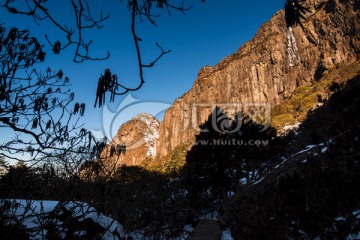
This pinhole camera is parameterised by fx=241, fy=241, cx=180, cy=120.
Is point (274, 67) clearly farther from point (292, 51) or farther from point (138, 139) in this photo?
point (138, 139)

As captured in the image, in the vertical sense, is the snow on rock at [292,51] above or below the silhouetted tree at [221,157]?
above

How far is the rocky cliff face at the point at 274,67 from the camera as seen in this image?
61.5 metres

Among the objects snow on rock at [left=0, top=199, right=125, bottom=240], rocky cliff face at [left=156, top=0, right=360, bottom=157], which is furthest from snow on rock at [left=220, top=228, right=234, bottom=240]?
rocky cliff face at [left=156, top=0, right=360, bottom=157]

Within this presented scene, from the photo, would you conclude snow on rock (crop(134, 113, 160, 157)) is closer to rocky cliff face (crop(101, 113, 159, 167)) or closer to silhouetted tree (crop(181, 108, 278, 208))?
rocky cliff face (crop(101, 113, 159, 167))

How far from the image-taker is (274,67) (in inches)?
3147

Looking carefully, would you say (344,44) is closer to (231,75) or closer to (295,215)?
(231,75)

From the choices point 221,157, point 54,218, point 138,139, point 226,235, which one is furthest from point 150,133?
point 54,218

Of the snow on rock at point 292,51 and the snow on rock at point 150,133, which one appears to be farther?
the snow on rock at point 150,133

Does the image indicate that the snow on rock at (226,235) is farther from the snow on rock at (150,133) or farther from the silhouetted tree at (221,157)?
the snow on rock at (150,133)

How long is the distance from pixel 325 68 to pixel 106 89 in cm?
7387

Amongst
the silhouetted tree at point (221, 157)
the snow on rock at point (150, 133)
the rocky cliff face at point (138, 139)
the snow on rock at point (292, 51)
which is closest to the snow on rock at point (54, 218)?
Result: the silhouetted tree at point (221, 157)

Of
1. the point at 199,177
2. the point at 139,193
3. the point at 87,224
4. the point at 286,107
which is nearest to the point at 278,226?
the point at 87,224

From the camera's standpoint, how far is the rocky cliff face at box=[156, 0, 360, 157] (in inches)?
2420

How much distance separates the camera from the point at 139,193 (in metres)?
30.7
